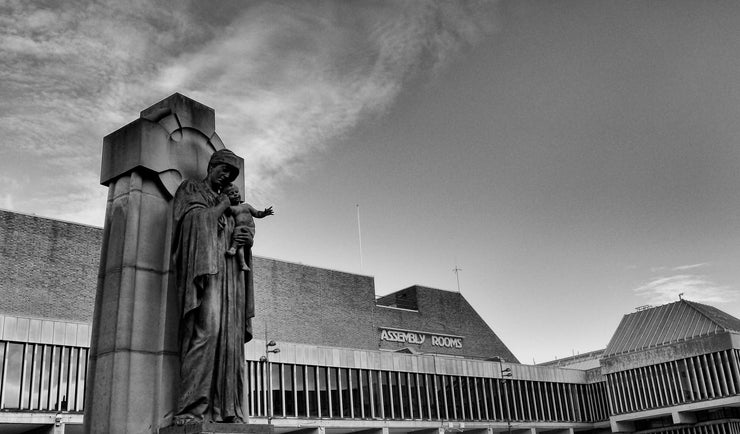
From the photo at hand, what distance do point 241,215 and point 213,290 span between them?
100cm

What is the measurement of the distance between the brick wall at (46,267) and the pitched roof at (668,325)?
41.0m

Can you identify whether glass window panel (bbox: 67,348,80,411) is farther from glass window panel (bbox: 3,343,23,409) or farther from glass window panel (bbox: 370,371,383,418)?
glass window panel (bbox: 370,371,383,418)

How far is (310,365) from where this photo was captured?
5072 cm

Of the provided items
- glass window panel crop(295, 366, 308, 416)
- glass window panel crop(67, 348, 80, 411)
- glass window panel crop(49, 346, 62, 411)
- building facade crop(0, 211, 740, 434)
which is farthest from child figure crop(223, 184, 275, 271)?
glass window panel crop(295, 366, 308, 416)

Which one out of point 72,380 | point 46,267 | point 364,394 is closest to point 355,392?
point 364,394

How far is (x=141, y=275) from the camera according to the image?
28.2 feet

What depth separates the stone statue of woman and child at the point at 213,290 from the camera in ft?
26.5

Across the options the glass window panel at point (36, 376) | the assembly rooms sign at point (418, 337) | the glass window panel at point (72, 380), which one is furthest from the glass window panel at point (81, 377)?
the assembly rooms sign at point (418, 337)

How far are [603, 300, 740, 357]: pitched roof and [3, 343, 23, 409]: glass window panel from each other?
44375 millimetres

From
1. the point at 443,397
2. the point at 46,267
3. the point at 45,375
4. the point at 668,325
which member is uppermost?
the point at 46,267

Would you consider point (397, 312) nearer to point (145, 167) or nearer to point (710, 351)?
point (710, 351)

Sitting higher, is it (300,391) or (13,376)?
(13,376)

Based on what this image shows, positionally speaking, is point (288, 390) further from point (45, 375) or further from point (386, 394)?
point (45, 375)

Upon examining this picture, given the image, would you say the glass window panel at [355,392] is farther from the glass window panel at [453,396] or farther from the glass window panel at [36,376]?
the glass window panel at [36,376]
